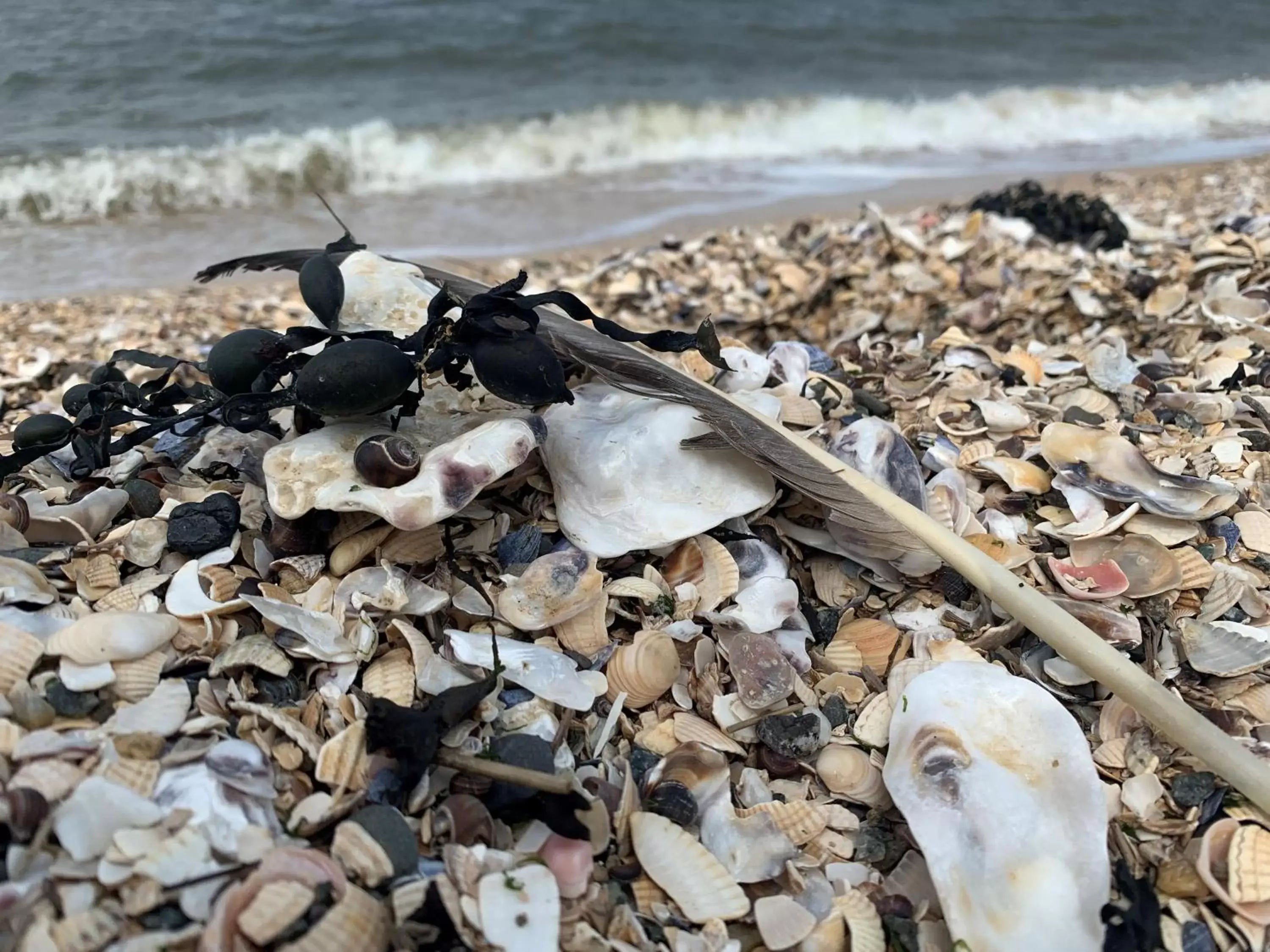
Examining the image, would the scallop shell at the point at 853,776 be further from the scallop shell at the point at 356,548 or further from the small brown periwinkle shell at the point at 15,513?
the small brown periwinkle shell at the point at 15,513

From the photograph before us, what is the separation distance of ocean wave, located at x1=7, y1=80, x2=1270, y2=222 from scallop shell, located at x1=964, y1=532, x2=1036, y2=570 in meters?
5.86

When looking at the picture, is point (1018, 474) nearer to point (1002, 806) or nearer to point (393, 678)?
point (1002, 806)

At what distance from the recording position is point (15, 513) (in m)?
1.50

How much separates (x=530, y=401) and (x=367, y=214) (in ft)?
16.9

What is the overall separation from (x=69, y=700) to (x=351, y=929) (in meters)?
0.55

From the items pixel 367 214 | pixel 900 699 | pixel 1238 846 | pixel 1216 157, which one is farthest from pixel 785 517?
pixel 1216 157

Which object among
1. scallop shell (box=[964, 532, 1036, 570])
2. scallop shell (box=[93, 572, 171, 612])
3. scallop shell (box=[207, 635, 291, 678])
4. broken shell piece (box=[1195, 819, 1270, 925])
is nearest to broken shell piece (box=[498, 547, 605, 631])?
scallop shell (box=[207, 635, 291, 678])

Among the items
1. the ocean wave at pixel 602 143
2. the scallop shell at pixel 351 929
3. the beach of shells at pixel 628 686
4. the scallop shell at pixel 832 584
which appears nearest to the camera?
the scallop shell at pixel 351 929

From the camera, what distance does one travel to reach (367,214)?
599 cm

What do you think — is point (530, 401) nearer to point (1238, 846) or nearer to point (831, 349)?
point (1238, 846)

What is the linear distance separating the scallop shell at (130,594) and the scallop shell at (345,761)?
1.47 feet

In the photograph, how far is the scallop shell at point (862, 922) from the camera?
3.70 ft

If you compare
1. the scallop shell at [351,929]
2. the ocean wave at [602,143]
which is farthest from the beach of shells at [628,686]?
the ocean wave at [602,143]

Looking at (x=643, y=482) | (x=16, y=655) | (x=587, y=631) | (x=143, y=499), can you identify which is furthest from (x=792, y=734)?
(x=143, y=499)
